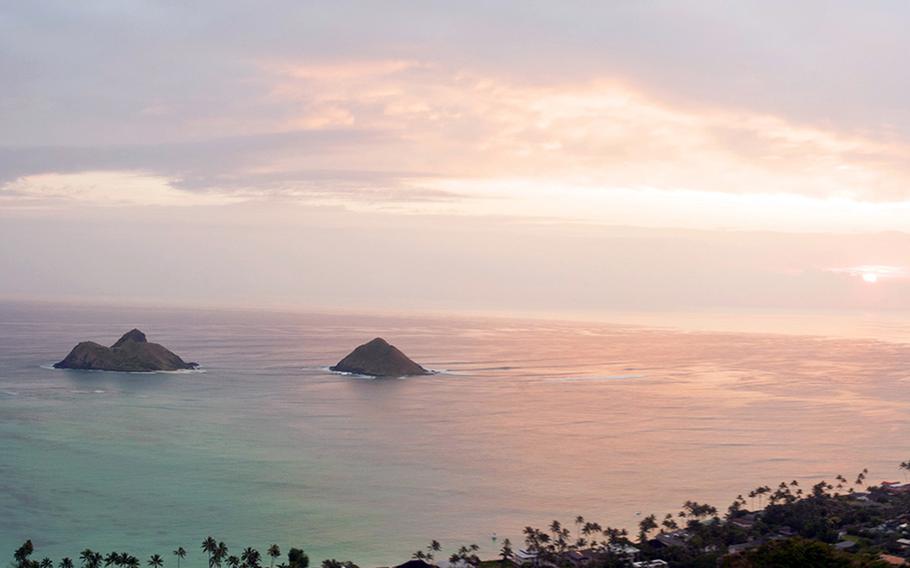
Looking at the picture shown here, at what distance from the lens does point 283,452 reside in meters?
58.1

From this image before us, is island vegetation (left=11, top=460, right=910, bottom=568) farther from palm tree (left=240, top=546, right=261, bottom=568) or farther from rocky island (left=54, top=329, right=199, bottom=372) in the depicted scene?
rocky island (left=54, top=329, right=199, bottom=372)

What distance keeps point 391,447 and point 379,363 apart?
4027 centimetres

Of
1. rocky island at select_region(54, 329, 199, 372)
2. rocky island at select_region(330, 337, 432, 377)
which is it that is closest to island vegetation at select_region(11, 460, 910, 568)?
rocky island at select_region(330, 337, 432, 377)

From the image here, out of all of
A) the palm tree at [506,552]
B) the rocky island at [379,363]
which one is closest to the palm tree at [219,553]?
the palm tree at [506,552]

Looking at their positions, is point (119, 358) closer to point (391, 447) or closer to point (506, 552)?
point (391, 447)

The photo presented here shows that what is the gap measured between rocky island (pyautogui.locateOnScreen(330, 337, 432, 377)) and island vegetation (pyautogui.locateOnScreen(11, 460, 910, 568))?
5877 cm

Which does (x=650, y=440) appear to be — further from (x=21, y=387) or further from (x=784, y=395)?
(x=21, y=387)

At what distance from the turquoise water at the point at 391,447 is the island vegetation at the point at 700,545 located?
201 cm

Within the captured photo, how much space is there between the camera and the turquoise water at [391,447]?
42812 mm

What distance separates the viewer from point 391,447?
202 ft

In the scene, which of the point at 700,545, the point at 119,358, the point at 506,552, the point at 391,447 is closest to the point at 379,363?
the point at 119,358

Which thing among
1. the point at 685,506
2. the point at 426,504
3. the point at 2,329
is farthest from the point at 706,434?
the point at 2,329

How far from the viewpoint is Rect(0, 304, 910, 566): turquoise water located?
1686 inches

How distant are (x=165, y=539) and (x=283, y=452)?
18.3 metres
